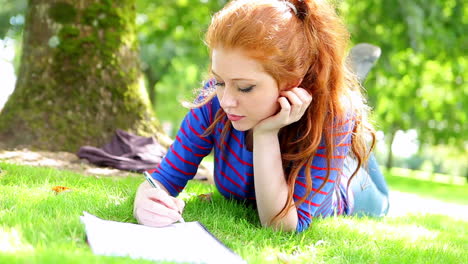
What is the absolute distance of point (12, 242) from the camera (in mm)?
1785

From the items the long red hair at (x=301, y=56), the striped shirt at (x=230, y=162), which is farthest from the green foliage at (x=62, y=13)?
the long red hair at (x=301, y=56)

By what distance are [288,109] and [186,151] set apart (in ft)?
2.56

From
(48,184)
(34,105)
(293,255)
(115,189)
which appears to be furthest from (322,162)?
(34,105)

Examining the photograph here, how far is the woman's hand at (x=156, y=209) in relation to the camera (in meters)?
2.28

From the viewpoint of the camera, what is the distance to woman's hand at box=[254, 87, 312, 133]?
7.71ft

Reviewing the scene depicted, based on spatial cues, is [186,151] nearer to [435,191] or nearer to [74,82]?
[74,82]

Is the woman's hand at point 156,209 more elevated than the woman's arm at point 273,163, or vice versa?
the woman's arm at point 273,163

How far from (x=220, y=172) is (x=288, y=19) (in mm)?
1089

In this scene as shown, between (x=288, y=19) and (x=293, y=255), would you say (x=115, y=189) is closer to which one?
(x=293, y=255)

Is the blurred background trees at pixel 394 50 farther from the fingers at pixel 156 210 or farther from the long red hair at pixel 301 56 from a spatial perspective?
the fingers at pixel 156 210

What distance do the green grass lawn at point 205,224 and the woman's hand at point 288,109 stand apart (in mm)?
543

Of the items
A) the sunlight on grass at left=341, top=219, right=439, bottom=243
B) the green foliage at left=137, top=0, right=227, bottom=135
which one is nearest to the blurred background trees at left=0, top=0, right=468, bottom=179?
the green foliage at left=137, top=0, right=227, bottom=135

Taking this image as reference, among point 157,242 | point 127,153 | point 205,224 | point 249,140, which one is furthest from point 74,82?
point 157,242

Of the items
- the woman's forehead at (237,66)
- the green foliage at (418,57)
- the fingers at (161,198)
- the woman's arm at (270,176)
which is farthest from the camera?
the green foliage at (418,57)
